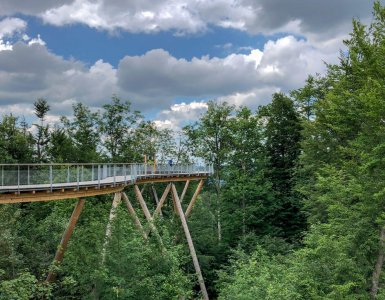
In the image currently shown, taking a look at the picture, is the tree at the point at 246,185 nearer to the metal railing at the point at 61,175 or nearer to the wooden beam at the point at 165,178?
the wooden beam at the point at 165,178

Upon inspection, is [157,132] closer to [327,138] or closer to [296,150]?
[296,150]

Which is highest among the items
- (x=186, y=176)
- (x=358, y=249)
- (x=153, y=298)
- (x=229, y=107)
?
(x=229, y=107)

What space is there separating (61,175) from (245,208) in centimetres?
2522

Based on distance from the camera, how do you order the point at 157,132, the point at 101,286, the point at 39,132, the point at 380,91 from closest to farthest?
the point at 101,286
the point at 380,91
the point at 157,132
the point at 39,132

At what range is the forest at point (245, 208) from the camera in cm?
1784

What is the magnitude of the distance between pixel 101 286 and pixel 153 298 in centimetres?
239

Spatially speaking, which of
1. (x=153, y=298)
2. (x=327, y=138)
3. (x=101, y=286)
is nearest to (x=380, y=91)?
(x=327, y=138)

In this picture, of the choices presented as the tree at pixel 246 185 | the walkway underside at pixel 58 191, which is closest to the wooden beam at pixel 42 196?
the walkway underside at pixel 58 191

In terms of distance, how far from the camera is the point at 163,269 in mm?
19297

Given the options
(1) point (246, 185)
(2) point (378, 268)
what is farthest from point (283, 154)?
(2) point (378, 268)

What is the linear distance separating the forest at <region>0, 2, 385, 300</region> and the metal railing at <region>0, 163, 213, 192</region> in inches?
90.6

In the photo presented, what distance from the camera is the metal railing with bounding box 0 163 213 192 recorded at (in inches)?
600

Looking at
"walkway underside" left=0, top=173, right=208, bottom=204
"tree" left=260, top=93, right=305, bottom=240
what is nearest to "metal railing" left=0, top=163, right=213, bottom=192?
"walkway underside" left=0, top=173, right=208, bottom=204

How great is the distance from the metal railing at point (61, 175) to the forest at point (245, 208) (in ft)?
7.55
